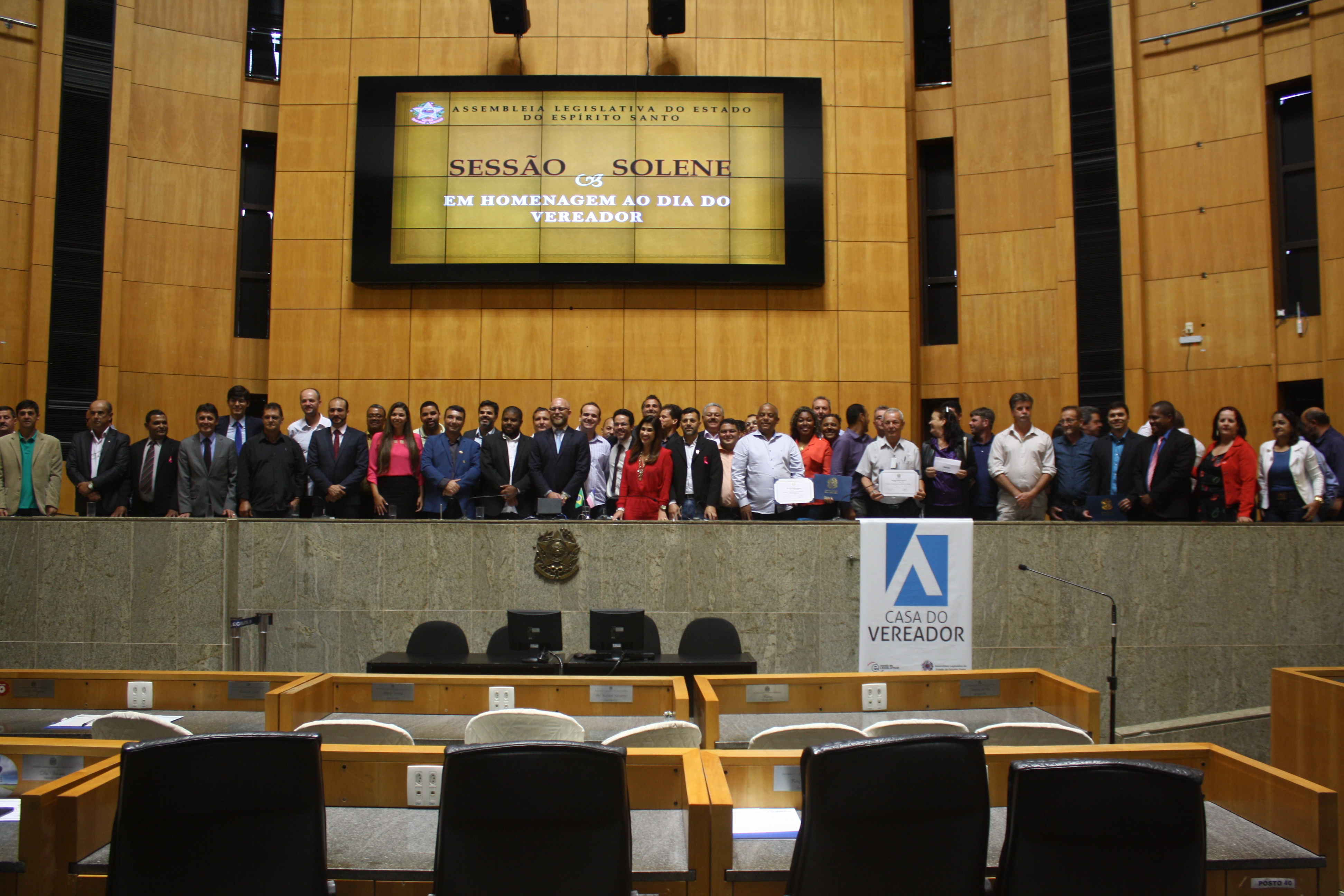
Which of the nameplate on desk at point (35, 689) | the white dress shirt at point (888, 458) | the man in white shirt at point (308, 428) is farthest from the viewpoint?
the man in white shirt at point (308, 428)

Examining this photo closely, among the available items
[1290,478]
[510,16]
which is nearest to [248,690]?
[1290,478]

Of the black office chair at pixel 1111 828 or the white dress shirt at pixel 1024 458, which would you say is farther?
the white dress shirt at pixel 1024 458

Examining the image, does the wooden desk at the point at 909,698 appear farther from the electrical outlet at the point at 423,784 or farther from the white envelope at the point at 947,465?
the white envelope at the point at 947,465

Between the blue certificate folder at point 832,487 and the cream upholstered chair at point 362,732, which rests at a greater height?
the blue certificate folder at point 832,487

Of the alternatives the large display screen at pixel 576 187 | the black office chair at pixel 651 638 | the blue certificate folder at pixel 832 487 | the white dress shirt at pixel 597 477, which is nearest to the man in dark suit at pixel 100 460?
the white dress shirt at pixel 597 477

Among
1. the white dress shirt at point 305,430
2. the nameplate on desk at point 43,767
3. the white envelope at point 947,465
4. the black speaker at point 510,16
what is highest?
the black speaker at point 510,16

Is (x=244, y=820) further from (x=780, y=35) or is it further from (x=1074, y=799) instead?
(x=780, y=35)

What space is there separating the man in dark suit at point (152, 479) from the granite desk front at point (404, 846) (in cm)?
548

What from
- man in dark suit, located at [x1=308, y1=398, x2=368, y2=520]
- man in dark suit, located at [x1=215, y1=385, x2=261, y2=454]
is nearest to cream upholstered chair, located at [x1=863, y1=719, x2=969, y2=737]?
man in dark suit, located at [x1=308, y1=398, x2=368, y2=520]

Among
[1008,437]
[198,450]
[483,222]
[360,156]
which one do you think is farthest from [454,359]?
[1008,437]

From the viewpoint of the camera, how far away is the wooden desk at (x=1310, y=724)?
4.36 meters

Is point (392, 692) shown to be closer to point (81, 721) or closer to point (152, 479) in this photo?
point (81, 721)

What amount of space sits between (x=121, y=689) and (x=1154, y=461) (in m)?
7.14

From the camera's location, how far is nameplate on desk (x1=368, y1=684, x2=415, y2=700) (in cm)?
437
